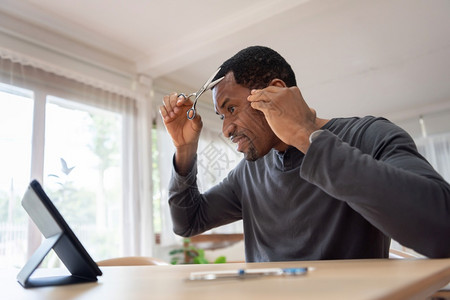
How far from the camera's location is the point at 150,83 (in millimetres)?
3674

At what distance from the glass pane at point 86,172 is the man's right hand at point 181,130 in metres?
1.92

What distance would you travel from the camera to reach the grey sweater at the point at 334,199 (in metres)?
0.60

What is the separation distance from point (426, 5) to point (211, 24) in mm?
1640

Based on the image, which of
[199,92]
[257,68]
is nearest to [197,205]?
[199,92]

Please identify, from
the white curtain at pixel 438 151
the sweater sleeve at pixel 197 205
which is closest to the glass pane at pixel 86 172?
the sweater sleeve at pixel 197 205

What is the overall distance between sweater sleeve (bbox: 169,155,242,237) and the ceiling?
144 centimetres

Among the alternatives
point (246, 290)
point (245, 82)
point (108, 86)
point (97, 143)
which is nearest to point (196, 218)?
point (245, 82)

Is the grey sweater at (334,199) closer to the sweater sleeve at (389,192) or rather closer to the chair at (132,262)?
the sweater sleeve at (389,192)

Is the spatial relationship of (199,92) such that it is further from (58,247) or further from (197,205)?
(58,247)

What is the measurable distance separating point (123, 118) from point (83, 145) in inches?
22.2

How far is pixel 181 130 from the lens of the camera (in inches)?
45.5

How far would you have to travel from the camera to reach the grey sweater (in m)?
0.60

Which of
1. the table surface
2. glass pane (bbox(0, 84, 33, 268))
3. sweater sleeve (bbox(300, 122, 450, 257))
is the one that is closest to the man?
sweater sleeve (bbox(300, 122, 450, 257))

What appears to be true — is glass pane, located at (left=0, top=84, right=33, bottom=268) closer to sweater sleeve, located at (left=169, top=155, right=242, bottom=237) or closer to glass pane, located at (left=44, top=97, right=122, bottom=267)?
glass pane, located at (left=44, top=97, right=122, bottom=267)
